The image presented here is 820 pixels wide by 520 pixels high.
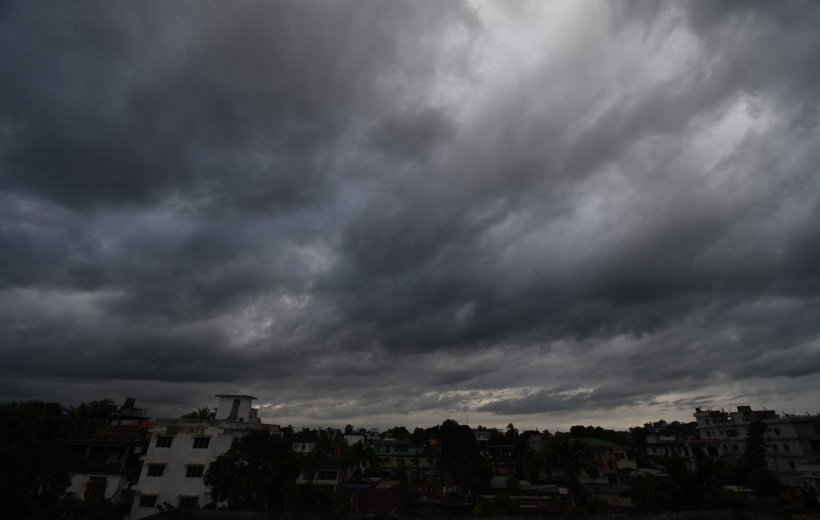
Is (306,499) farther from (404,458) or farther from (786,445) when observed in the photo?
(786,445)

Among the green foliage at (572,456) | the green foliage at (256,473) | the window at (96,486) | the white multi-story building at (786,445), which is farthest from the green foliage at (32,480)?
the white multi-story building at (786,445)

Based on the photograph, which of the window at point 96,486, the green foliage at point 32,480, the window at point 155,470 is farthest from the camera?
the window at point 155,470

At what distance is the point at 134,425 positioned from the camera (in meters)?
73.2

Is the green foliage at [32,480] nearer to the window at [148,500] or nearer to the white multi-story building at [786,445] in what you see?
the window at [148,500]

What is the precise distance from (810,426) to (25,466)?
102548 mm

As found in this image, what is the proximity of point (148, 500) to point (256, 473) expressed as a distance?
20.4m

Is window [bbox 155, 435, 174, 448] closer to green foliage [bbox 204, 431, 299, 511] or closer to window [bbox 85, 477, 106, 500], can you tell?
window [bbox 85, 477, 106, 500]

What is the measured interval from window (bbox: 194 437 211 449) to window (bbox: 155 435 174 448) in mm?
2913

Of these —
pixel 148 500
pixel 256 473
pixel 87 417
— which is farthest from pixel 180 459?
pixel 87 417

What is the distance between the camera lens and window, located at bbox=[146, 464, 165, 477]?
1834 inches

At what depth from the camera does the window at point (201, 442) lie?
4797cm

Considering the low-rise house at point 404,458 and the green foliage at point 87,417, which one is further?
the low-rise house at point 404,458

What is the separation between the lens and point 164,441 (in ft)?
158

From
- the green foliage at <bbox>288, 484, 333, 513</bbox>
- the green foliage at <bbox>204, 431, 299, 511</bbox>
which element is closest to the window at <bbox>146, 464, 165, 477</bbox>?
the green foliage at <bbox>204, 431, 299, 511</bbox>
